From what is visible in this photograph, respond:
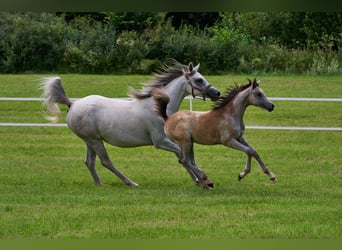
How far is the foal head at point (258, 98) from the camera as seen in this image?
8812 mm

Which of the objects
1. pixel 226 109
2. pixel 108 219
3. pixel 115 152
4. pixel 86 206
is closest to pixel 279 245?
pixel 108 219

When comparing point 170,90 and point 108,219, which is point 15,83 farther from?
point 108,219

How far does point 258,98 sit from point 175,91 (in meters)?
1.15

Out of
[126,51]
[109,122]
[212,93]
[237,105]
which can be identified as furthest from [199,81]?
[126,51]

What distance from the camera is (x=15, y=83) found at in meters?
21.7

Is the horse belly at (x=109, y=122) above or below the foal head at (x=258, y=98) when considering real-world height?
below

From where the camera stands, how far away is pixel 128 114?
9164mm

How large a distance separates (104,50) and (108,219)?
56.2 ft

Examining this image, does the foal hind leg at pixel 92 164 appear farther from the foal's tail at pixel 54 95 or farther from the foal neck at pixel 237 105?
the foal neck at pixel 237 105

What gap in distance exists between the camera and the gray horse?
914cm

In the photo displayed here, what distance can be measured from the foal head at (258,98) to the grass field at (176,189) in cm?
105

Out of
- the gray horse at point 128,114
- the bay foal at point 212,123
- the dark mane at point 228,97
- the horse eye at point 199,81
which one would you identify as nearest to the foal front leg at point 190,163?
the bay foal at point 212,123

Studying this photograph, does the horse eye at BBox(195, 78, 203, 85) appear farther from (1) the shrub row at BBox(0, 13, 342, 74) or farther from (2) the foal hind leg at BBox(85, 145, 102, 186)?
(1) the shrub row at BBox(0, 13, 342, 74)

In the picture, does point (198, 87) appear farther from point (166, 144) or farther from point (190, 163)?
point (190, 163)
